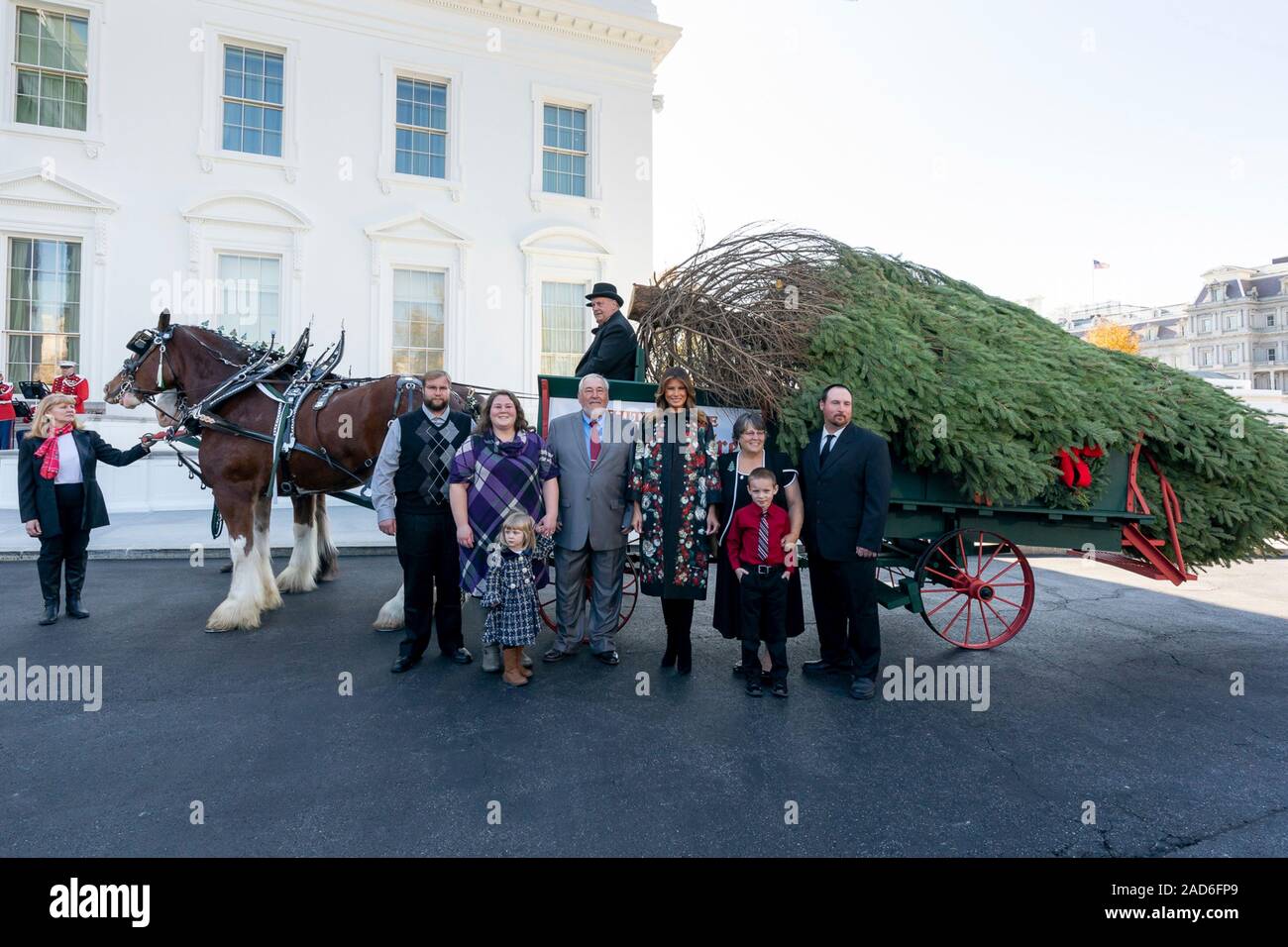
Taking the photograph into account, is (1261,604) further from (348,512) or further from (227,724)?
(348,512)

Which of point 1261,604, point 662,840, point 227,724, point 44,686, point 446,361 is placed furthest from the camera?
point 446,361

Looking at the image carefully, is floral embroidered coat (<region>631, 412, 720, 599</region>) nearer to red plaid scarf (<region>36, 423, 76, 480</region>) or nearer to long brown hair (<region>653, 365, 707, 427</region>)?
long brown hair (<region>653, 365, 707, 427</region>)

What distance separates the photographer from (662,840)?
2740 millimetres

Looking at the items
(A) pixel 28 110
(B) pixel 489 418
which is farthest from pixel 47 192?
(B) pixel 489 418

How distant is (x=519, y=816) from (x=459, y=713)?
4.05 feet

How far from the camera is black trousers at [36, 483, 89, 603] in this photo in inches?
229

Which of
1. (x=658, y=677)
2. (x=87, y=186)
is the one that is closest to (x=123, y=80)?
(x=87, y=186)

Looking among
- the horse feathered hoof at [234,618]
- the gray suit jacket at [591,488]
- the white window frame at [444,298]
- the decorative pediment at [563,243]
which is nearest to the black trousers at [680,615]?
the gray suit jacket at [591,488]

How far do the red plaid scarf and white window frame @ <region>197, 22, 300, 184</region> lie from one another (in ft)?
27.6

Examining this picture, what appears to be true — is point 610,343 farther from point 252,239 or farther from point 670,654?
point 252,239

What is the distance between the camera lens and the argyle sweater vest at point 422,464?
186 inches

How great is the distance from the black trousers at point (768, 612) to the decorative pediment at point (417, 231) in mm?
11372

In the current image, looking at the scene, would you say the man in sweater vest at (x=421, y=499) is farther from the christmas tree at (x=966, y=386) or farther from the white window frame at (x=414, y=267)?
the white window frame at (x=414, y=267)

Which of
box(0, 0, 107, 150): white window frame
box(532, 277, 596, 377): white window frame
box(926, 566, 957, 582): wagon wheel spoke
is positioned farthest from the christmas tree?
box(0, 0, 107, 150): white window frame
